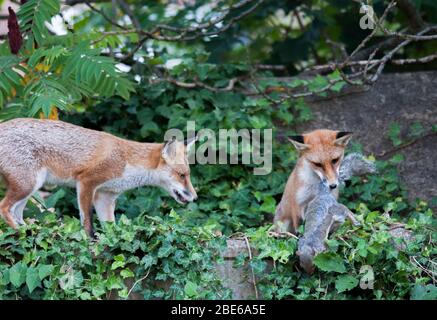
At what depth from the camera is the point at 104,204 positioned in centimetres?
1054

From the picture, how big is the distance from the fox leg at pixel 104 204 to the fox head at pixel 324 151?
2.41 m

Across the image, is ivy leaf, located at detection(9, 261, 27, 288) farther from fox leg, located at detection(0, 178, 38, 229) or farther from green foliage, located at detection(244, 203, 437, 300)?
green foliage, located at detection(244, 203, 437, 300)

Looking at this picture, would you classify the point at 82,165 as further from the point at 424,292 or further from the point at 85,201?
the point at 424,292

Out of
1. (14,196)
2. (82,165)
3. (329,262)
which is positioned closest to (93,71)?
(82,165)

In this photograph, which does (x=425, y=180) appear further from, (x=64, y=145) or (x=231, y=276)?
(x=64, y=145)

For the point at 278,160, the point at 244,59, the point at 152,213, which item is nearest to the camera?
the point at 152,213

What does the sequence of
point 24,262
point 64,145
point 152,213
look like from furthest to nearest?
point 152,213 < point 64,145 < point 24,262

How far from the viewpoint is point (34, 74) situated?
34.7 ft

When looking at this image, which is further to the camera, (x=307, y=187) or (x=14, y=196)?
(x=307, y=187)

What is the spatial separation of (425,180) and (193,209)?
3479mm

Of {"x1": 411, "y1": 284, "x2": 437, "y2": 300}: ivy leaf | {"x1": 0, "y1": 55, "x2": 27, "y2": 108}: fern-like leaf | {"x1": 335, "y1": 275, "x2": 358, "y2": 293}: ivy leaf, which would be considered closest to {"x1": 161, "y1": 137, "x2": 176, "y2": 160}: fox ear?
{"x1": 0, "y1": 55, "x2": 27, "y2": 108}: fern-like leaf

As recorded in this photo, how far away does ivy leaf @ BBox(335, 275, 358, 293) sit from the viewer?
27.5 ft

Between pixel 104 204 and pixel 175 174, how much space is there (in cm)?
97
